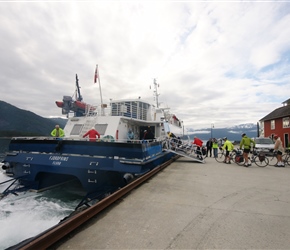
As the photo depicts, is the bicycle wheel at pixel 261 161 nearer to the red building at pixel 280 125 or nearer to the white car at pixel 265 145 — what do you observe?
the white car at pixel 265 145

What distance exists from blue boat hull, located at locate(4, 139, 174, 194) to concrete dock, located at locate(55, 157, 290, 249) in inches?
49.6

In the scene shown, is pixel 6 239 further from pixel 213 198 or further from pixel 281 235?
pixel 281 235

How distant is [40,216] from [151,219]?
13.7 feet

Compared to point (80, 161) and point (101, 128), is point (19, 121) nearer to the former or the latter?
point (101, 128)

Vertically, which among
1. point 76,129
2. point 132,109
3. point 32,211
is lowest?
point 32,211

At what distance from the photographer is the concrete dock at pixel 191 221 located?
322 cm

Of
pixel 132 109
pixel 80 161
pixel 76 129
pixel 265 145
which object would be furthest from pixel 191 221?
pixel 265 145

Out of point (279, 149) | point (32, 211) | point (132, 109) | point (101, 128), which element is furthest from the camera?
point (132, 109)

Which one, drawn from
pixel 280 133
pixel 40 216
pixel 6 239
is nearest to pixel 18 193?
pixel 40 216

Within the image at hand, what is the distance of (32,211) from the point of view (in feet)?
21.9

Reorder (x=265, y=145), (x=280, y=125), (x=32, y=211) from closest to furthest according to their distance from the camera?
(x=32, y=211) → (x=265, y=145) → (x=280, y=125)

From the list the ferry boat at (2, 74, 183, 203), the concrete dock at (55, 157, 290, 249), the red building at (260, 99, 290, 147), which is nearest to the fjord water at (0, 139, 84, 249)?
the ferry boat at (2, 74, 183, 203)

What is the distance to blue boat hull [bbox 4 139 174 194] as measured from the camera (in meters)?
7.30

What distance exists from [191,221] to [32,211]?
212 inches
